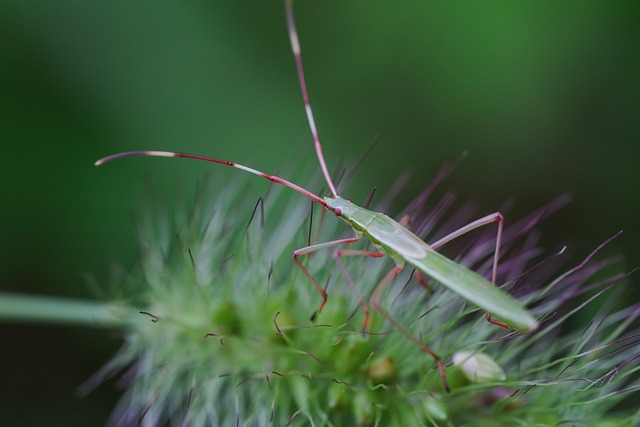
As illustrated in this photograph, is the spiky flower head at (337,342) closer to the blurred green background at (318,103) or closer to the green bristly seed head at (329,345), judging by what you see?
the green bristly seed head at (329,345)

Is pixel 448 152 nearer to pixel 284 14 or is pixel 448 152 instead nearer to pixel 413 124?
pixel 413 124

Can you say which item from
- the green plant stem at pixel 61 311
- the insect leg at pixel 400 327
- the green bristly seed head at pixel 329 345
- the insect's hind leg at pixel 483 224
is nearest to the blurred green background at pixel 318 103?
the green plant stem at pixel 61 311

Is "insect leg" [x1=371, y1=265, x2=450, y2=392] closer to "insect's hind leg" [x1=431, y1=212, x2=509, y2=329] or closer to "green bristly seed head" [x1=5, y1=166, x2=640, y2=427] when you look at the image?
"green bristly seed head" [x1=5, y1=166, x2=640, y2=427]

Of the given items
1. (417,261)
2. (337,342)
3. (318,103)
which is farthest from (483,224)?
(318,103)

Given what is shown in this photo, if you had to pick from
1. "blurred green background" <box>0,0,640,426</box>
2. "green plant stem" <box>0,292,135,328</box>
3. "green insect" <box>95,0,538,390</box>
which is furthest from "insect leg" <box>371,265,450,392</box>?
"blurred green background" <box>0,0,640,426</box>

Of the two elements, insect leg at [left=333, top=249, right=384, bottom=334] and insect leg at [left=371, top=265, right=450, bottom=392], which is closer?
insect leg at [left=371, top=265, right=450, bottom=392]

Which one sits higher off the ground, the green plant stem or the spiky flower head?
the spiky flower head

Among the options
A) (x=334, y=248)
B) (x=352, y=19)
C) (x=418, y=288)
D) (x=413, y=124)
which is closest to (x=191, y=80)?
(x=352, y=19)
